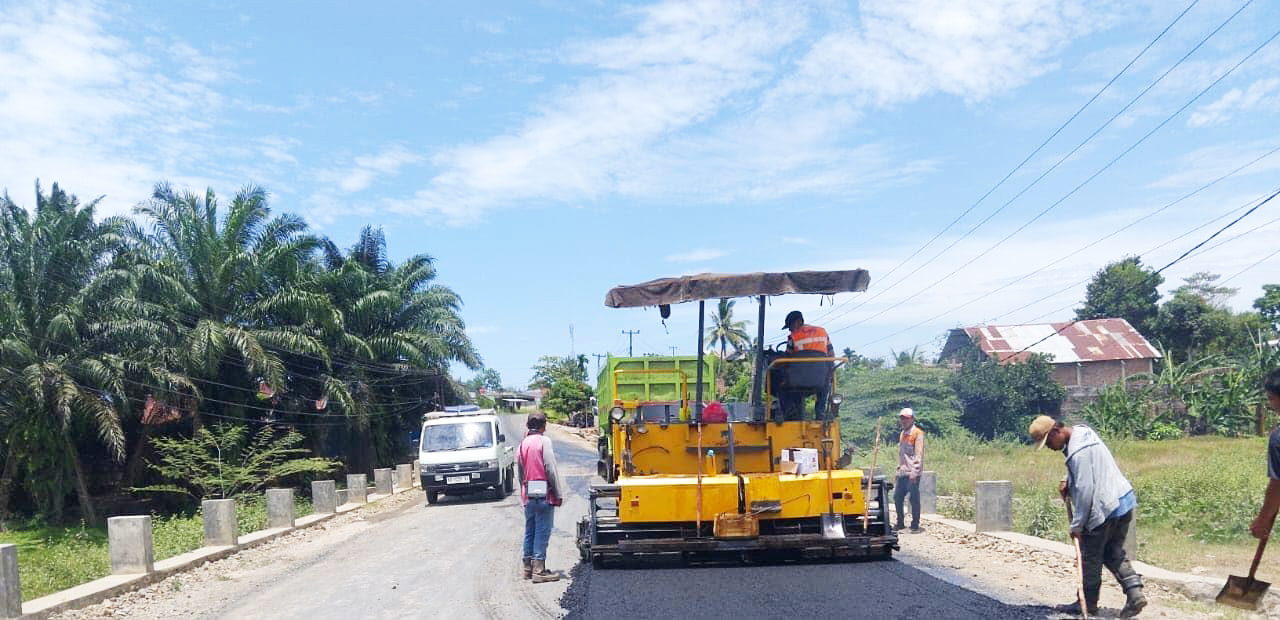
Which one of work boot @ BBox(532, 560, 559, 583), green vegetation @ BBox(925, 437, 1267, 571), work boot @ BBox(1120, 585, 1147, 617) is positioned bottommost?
green vegetation @ BBox(925, 437, 1267, 571)

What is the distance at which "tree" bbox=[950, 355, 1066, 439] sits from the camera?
1451 inches

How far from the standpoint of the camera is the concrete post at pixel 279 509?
1608cm

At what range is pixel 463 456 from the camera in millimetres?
21000

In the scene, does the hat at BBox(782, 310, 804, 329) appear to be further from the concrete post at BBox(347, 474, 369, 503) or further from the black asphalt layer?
the concrete post at BBox(347, 474, 369, 503)

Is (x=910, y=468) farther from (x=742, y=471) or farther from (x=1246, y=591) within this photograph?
(x=1246, y=591)

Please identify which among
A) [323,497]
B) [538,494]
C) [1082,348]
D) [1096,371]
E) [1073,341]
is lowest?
[323,497]

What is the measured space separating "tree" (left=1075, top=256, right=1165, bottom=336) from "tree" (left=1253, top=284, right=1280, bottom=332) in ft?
18.2

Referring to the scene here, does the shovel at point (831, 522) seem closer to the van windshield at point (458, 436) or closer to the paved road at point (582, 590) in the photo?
the paved road at point (582, 590)

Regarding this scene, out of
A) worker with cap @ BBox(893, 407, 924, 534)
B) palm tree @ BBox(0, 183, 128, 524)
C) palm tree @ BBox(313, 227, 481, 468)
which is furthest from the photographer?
palm tree @ BBox(313, 227, 481, 468)

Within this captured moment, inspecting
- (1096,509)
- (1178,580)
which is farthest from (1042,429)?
(1178,580)

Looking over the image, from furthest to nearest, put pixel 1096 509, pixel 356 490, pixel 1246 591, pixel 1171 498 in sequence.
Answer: pixel 356 490, pixel 1171 498, pixel 1096 509, pixel 1246 591

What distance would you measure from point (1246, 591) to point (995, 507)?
17.0 feet

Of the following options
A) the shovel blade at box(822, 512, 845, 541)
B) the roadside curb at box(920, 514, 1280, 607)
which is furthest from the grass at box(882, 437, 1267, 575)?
the shovel blade at box(822, 512, 845, 541)

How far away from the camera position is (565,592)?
8.23 m
